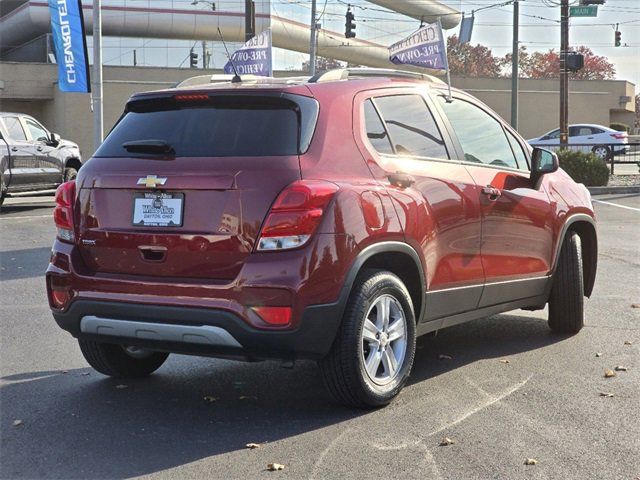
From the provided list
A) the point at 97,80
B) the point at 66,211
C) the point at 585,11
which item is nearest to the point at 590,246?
the point at 66,211

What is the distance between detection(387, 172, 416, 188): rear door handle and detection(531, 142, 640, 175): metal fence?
24743mm

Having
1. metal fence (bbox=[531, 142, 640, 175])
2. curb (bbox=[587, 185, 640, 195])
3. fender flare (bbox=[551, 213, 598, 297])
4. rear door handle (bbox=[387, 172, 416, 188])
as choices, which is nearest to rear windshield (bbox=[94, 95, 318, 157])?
rear door handle (bbox=[387, 172, 416, 188])

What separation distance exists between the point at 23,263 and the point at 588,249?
6.79 meters

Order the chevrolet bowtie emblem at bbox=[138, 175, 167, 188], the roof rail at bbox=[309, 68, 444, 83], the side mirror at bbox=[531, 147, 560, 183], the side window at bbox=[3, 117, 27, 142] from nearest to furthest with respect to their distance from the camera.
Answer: the chevrolet bowtie emblem at bbox=[138, 175, 167, 188] < the roof rail at bbox=[309, 68, 444, 83] < the side mirror at bbox=[531, 147, 560, 183] < the side window at bbox=[3, 117, 27, 142]

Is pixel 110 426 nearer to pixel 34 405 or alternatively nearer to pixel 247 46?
pixel 34 405

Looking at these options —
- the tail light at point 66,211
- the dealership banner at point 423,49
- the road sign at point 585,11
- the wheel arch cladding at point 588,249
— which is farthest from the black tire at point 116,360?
the road sign at point 585,11

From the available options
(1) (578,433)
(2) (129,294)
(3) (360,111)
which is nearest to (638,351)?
(1) (578,433)

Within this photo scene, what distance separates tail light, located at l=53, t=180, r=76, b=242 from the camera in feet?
17.2

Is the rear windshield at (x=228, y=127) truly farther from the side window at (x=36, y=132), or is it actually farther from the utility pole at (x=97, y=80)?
the side window at (x=36, y=132)

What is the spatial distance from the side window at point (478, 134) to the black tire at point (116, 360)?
2.44 m

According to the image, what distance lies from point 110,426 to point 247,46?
18.6 metres

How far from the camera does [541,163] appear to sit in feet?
21.7

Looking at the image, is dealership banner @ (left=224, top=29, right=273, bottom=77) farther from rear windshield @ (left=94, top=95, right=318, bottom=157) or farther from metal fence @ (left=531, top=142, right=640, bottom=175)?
rear windshield @ (left=94, top=95, right=318, bottom=157)

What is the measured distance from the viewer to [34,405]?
5234mm
